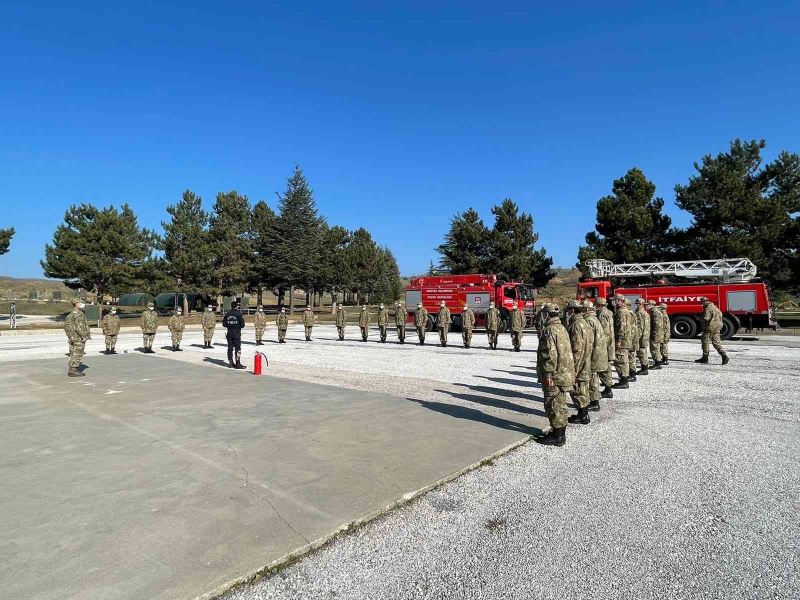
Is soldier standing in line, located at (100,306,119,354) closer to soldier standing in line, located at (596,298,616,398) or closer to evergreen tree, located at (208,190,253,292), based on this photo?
soldier standing in line, located at (596,298,616,398)

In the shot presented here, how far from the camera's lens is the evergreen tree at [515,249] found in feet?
140

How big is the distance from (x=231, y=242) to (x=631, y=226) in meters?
36.4

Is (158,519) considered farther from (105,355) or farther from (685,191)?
(685,191)

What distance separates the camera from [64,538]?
3662 mm

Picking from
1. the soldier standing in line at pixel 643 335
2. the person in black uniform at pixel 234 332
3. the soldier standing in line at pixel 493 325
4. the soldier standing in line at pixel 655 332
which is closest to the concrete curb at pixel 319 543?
the soldier standing in line at pixel 643 335

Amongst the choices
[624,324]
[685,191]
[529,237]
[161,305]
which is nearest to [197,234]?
[161,305]

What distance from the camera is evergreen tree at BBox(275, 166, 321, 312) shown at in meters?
50.1

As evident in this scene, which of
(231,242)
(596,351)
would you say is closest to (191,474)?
(596,351)

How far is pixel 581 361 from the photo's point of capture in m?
7.16

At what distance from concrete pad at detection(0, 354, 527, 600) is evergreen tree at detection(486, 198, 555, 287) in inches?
1384

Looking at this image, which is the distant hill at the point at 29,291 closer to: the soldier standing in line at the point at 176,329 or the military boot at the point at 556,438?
the soldier standing in line at the point at 176,329

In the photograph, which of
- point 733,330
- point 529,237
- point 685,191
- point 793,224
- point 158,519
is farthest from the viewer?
point 529,237

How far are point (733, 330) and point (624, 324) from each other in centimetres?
1428

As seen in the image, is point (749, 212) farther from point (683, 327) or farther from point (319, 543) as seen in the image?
point (319, 543)
